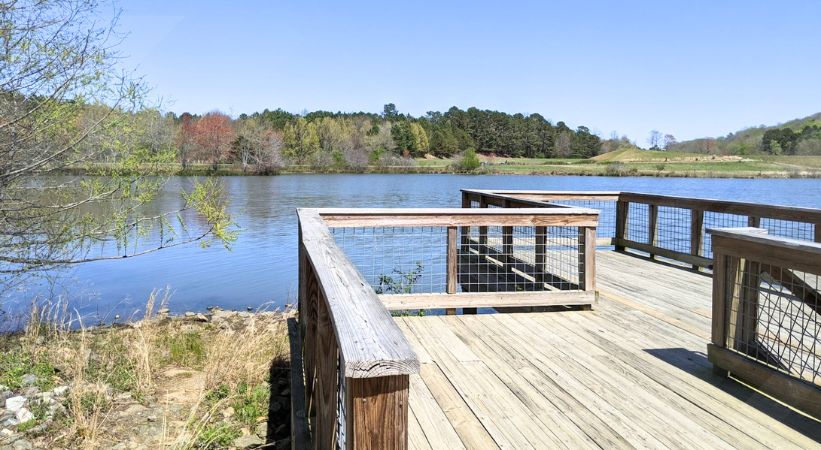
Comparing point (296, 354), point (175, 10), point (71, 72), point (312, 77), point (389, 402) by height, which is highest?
point (312, 77)

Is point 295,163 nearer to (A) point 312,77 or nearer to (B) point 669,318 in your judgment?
(A) point 312,77

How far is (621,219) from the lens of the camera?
8.91 meters

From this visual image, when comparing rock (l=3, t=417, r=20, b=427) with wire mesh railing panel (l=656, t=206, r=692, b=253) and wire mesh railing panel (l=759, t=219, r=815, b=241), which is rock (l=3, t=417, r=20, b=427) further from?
wire mesh railing panel (l=656, t=206, r=692, b=253)

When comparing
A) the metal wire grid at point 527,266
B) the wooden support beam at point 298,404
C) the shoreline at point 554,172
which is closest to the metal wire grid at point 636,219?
the metal wire grid at point 527,266

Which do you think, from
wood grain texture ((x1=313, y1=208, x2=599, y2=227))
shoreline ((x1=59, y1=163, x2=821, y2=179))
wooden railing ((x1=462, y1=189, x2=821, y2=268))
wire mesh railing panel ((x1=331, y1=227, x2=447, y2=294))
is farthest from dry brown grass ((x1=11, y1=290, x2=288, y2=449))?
shoreline ((x1=59, y1=163, x2=821, y2=179))

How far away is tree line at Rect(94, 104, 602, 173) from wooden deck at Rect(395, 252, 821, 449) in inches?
1486

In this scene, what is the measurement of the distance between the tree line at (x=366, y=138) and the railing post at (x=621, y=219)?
34628mm

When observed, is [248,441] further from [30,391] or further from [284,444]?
[30,391]

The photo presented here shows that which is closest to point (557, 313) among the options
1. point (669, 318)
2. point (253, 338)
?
point (669, 318)

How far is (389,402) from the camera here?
3.92 feet

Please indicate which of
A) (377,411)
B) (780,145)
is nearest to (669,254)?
(377,411)

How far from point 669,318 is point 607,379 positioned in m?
1.80

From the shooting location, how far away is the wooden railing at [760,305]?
2.89 metres

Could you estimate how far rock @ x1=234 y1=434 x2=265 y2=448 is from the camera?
15.5ft
